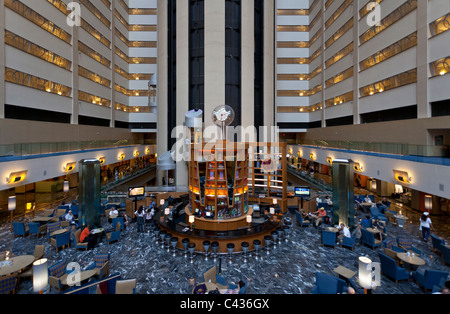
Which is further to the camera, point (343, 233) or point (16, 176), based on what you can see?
point (16, 176)

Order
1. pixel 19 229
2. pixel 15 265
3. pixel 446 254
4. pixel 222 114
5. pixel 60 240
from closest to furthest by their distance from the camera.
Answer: pixel 15 265, pixel 446 254, pixel 60 240, pixel 222 114, pixel 19 229

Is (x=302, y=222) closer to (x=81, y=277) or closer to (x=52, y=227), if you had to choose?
(x=81, y=277)

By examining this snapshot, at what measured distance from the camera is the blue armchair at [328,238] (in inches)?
489

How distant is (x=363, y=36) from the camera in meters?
25.5

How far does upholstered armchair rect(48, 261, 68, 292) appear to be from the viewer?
8.34m

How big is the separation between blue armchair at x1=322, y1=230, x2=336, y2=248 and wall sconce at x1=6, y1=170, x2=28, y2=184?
19.6 meters

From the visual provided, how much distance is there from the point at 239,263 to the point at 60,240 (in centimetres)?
923

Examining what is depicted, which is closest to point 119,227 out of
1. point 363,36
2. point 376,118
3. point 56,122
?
point 56,122

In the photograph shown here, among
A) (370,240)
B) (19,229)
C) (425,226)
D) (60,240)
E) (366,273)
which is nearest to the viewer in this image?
(366,273)

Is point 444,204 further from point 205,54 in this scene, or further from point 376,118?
point 205,54

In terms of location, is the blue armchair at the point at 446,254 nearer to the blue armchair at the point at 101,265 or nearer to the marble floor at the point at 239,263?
the marble floor at the point at 239,263

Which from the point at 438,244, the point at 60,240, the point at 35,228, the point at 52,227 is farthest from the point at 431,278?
the point at 35,228

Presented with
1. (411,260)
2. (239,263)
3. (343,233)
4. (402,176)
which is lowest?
(239,263)

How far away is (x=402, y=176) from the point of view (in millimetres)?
16281
